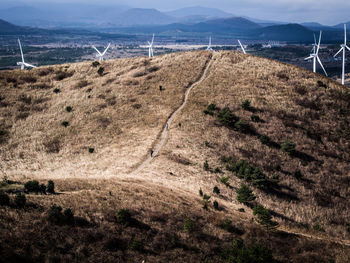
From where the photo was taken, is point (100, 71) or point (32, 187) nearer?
point (32, 187)

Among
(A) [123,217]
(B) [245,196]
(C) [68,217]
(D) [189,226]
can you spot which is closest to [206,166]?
(B) [245,196]

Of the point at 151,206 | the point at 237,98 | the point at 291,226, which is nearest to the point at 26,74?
the point at 237,98

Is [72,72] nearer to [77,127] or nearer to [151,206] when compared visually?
[77,127]

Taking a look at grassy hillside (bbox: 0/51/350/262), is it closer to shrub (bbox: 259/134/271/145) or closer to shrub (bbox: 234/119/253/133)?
shrub (bbox: 234/119/253/133)

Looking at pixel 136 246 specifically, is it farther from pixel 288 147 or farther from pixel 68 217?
pixel 288 147

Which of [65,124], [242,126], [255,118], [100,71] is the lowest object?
[65,124]

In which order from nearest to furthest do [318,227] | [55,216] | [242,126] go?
[55,216], [318,227], [242,126]

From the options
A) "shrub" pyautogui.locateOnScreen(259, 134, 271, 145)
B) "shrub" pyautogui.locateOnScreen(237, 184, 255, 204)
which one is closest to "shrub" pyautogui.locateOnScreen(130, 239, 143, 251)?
"shrub" pyautogui.locateOnScreen(237, 184, 255, 204)

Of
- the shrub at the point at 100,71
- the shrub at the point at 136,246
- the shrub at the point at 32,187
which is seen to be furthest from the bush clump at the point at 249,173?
the shrub at the point at 100,71
